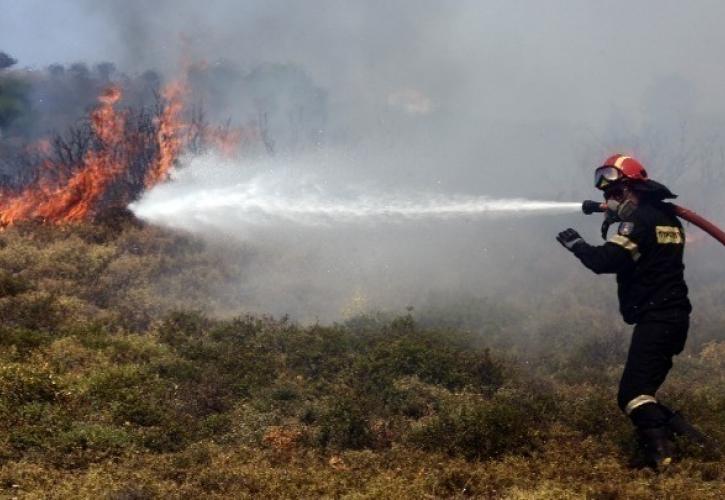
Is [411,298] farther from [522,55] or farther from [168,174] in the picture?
[522,55]

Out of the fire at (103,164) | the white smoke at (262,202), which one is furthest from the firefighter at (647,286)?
the fire at (103,164)

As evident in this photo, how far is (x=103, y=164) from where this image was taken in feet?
67.7

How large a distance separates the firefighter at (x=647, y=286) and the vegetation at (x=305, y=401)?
404 mm

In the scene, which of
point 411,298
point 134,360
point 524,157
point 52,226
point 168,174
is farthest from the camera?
point 524,157

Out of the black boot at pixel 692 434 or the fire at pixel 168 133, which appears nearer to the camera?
the black boot at pixel 692 434

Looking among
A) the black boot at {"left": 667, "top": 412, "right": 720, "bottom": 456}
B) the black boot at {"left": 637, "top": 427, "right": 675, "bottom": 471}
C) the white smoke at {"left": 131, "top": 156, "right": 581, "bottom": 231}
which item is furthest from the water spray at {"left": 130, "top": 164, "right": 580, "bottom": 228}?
the black boot at {"left": 637, "top": 427, "right": 675, "bottom": 471}

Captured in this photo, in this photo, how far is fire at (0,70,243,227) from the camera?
18391 millimetres

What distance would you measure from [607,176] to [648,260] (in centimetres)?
86

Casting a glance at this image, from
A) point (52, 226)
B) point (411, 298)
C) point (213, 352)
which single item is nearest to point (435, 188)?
point (411, 298)

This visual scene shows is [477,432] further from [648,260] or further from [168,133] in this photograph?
[168,133]

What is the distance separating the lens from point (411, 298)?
15586mm

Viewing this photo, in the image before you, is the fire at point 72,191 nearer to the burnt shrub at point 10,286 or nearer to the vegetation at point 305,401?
the vegetation at point 305,401

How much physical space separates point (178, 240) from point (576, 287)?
852 cm

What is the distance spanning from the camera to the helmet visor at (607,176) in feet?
23.3
